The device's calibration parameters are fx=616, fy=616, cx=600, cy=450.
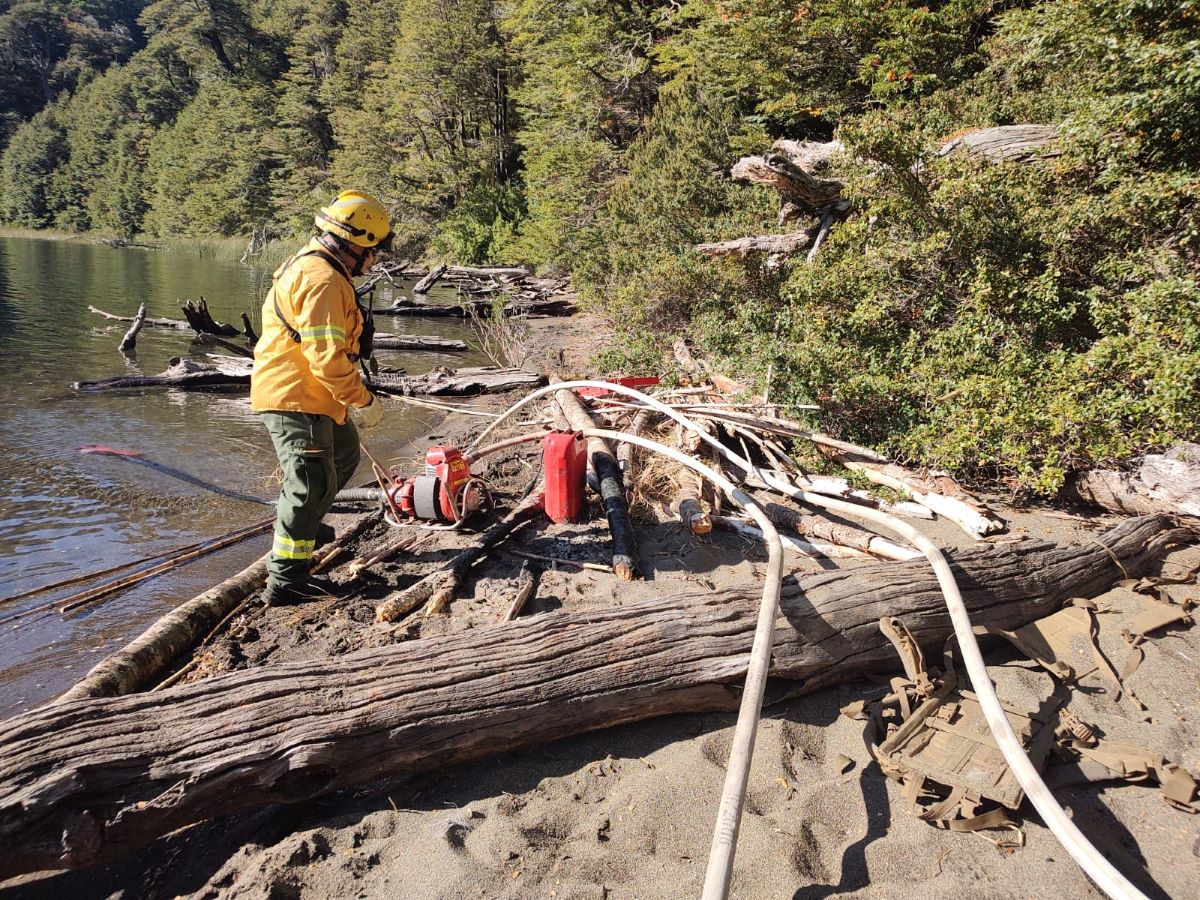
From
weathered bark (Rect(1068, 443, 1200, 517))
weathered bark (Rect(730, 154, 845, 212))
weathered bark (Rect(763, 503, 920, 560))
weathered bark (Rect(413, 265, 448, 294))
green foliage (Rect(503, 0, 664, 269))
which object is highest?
green foliage (Rect(503, 0, 664, 269))

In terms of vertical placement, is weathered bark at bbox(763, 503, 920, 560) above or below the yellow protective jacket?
below

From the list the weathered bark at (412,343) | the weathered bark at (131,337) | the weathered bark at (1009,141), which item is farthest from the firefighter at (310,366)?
the weathered bark at (131,337)

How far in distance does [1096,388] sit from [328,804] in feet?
16.8

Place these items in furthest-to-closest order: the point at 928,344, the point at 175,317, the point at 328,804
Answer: the point at 175,317
the point at 928,344
the point at 328,804

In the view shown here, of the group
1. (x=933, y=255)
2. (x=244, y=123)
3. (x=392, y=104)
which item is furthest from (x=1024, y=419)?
(x=244, y=123)

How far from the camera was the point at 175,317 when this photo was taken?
615 inches

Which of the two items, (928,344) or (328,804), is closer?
(328,804)

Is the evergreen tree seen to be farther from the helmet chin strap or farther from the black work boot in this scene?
the black work boot

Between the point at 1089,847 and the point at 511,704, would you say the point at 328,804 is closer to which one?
the point at 511,704

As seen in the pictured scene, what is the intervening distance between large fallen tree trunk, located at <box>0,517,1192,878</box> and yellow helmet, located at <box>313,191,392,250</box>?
2408 millimetres

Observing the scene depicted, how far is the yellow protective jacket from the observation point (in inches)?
136


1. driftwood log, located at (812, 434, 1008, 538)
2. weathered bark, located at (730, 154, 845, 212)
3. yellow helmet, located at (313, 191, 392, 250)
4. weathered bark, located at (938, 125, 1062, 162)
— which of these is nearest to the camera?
yellow helmet, located at (313, 191, 392, 250)

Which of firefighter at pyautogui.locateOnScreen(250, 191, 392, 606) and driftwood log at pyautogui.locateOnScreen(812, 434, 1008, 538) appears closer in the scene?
firefighter at pyautogui.locateOnScreen(250, 191, 392, 606)

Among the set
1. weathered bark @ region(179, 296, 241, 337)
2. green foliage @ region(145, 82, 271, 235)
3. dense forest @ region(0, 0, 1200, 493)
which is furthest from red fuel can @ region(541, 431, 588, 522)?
green foliage @ region(145, 82, 271, 235)
